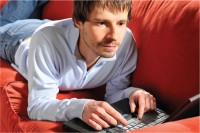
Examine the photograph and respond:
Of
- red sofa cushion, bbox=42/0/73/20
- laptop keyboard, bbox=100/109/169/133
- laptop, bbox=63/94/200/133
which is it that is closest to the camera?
laptop, bbox=63/94/200/133

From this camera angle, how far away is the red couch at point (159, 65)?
1.06 meters

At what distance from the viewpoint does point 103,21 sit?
40.4 inches

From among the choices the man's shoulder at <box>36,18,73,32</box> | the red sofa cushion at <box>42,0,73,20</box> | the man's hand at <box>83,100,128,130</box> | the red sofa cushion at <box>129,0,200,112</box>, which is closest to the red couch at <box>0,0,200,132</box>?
the red sofa cushion at <box>129,0,200,112</box>

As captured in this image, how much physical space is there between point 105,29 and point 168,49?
0.22 m

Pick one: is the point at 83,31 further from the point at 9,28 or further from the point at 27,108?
the point at 9,28

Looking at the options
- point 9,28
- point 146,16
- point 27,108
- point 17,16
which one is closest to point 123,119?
point 27,108

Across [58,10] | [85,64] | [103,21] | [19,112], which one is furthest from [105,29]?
[58,10]

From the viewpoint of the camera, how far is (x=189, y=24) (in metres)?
1.08

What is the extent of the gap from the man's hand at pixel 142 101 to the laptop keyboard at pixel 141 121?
0.01m

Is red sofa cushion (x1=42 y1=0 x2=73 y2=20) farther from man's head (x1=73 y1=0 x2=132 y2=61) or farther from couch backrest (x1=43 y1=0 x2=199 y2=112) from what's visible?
man's head (x1=73 y1=0 x2=132 y2=61)

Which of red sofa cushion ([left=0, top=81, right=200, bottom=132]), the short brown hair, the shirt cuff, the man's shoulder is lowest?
red sofa cushion ([left=0, top=81, right=200, bottom=132])

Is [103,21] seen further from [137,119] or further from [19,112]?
[19,112]

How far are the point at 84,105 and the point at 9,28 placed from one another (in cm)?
76

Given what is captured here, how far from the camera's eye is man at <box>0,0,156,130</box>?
102 cm
